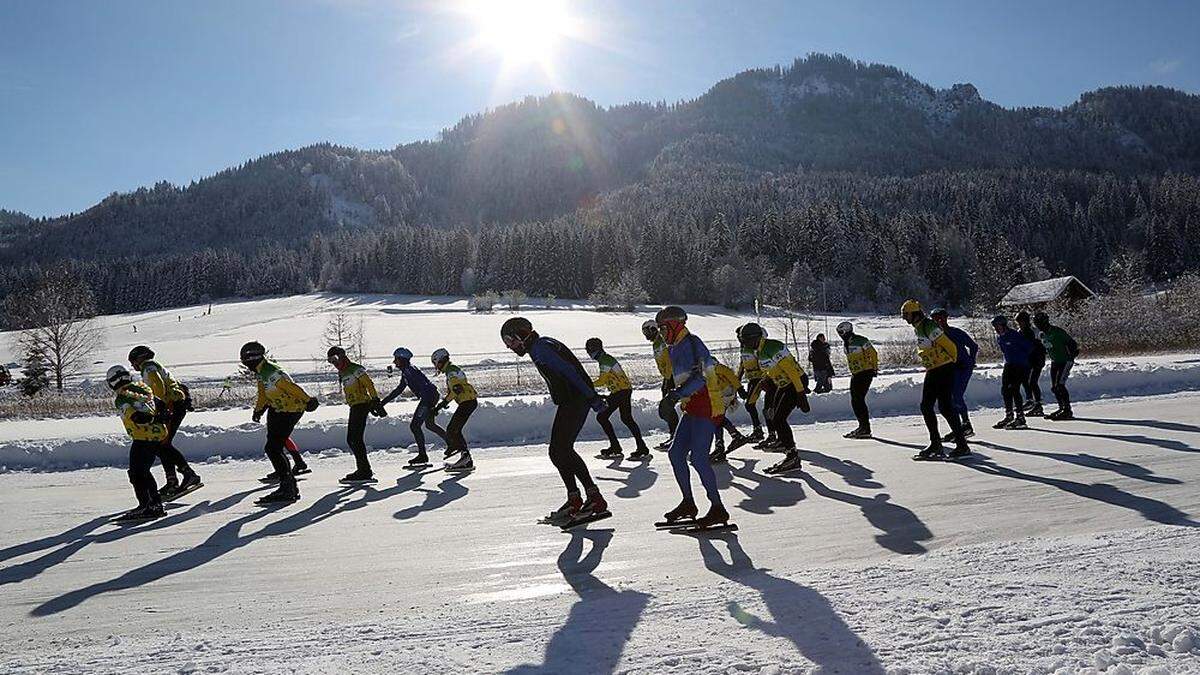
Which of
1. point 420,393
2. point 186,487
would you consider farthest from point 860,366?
point 186,487

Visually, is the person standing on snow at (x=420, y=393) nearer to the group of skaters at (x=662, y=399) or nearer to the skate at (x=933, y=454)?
the group of skaters at (x=662, y=399)

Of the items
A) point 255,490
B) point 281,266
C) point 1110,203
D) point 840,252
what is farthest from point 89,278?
point 1110,203

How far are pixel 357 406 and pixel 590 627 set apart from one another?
23.6ft

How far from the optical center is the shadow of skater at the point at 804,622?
362cm

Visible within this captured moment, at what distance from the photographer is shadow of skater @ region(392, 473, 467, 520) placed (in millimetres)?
7832

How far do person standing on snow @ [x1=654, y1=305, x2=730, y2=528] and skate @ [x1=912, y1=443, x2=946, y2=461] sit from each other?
4.37 meters

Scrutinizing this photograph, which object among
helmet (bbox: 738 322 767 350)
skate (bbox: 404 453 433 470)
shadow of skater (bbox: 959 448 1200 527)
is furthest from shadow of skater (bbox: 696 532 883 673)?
skate (bbox: 404 453 433 470)

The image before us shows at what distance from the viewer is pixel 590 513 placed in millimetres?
6949

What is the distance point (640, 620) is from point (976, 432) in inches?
375

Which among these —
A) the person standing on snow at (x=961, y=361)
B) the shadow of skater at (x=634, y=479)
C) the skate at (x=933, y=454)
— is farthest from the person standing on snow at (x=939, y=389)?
the shadow of skater at (x=634, y=479)

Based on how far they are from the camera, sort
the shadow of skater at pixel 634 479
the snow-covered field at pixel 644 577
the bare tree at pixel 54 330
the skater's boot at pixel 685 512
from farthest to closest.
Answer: the bare tree at pixel 54 330, the shadow of skater at pixel 634 479, the skater's boot at pixel 685 512, the snow-covered field at pixel 644 577

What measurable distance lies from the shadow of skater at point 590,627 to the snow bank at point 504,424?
701 centimetres

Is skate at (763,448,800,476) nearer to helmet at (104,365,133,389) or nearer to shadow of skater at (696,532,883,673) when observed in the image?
shadow of skater at (696,532,883,673)

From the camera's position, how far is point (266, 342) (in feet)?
200
